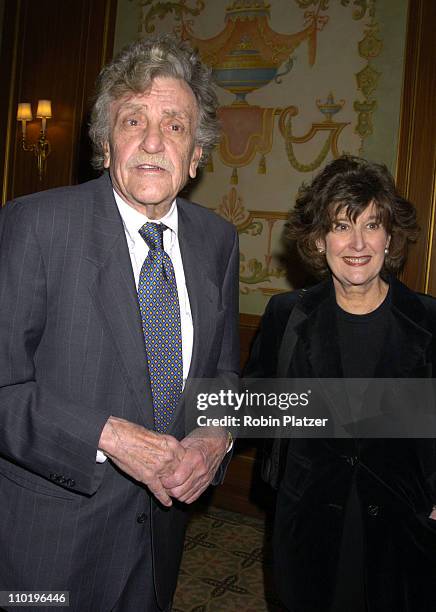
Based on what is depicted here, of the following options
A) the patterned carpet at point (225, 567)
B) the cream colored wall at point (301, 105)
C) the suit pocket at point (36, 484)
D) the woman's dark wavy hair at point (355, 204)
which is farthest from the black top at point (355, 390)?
the cream colored wall at point (301, 105)

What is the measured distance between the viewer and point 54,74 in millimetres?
5129

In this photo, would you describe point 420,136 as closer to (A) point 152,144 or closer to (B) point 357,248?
(B) point 357,248

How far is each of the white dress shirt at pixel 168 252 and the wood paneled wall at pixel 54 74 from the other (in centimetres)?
335

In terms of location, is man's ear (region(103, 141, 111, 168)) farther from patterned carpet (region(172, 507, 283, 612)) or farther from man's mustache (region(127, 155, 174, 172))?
patterned carpet (region(172, 507, 283, 612))

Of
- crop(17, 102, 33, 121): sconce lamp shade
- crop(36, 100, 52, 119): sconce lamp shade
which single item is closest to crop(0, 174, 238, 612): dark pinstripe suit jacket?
crop(36, 100, 52, 119): sconce lamp shade

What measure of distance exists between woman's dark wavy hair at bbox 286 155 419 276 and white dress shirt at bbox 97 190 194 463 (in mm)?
658

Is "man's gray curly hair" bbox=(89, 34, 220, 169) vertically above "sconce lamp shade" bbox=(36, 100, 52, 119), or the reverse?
"sconce lamp shade" bbox=(36, 100, 52, 119)

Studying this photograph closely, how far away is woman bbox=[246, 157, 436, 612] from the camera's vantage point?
191 cm

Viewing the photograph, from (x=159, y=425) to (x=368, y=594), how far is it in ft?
3.00

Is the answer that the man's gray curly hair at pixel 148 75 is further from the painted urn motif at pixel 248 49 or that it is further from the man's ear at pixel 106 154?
the painted urn motif at pixel 248 49

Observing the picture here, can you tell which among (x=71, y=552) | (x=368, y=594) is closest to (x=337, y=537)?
(x=368, y=594)

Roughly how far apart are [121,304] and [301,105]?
3066mm

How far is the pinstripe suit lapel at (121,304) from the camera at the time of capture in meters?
1.51


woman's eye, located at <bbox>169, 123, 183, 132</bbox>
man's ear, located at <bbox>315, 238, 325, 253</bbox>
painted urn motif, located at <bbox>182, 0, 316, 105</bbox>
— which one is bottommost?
man's ear, located at <bbox>315, 238, 325, 253</bbox>
